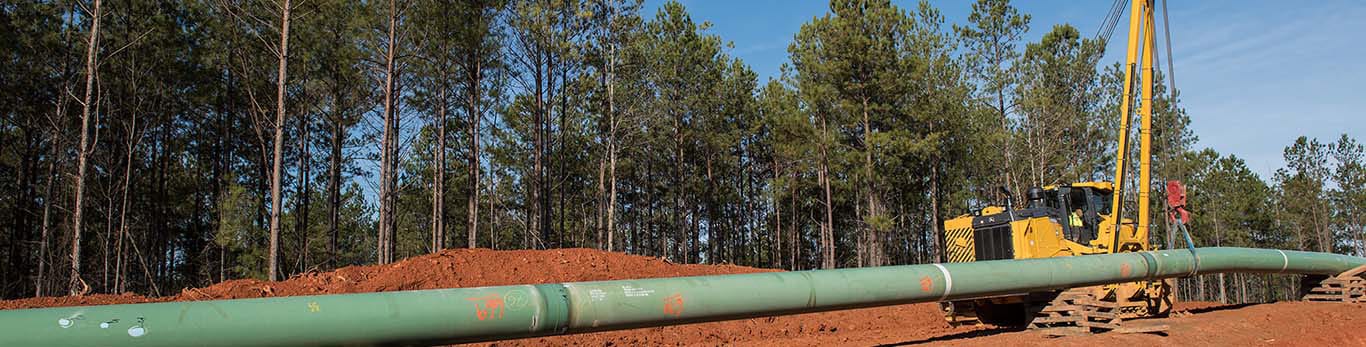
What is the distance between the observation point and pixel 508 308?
547 cm

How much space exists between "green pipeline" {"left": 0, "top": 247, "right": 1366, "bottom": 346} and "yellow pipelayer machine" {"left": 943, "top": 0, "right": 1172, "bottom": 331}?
213 centimetres

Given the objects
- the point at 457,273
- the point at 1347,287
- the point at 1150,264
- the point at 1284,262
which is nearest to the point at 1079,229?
the point at 1150,264

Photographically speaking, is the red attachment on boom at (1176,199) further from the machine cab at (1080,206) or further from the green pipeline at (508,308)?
A: the green pipeline at (508,308)

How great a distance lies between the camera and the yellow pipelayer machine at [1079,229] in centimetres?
1130

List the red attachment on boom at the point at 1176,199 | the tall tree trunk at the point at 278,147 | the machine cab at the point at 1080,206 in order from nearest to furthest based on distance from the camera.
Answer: the red attachment on boom at the point at 1176,199 < the machine cab at the point at 1080,206 < the tall tree trunk at the point at 278,147

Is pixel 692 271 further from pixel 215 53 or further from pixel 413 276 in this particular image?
pixel 215 53

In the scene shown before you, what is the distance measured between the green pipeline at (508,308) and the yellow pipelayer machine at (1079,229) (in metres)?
2.13

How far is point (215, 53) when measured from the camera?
24.4 m

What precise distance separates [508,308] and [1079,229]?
1003cm

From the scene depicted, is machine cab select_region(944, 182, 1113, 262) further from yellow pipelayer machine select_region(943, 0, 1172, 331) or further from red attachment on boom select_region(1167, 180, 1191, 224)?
red attachment on boom select_region(1167, 180, 1191, 224)

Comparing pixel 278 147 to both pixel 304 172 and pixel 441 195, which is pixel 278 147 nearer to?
pixel 441 195

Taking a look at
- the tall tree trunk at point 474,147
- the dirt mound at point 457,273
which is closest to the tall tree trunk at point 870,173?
the dirt mound at point 457,273

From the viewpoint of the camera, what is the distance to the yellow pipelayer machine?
11.3 metres

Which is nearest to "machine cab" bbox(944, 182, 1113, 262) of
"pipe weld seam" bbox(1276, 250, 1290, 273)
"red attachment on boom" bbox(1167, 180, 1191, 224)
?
"red attachment on boom" bbox(1167, 180, 1191, 224)
